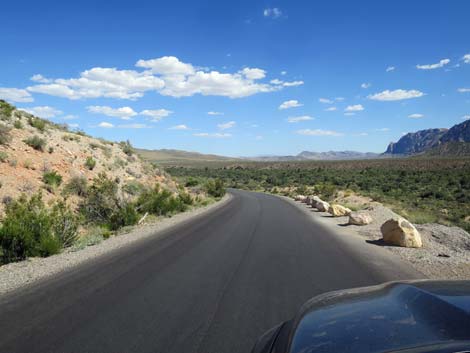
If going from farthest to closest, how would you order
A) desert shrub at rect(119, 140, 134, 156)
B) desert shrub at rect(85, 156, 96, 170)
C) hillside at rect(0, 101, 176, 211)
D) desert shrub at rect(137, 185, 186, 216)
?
desert shrub at rect(119, 140, 134, 156) < desert shrub at rect(85, 156, 96, 170) < desert shrub at rect(137, 185, 186, 216) < hillside at rect(0, 101, 176, 211)

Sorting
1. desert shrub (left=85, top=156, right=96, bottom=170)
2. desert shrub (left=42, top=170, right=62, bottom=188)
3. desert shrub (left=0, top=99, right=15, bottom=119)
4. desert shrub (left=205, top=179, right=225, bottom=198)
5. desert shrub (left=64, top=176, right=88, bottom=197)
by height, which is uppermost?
desert shrub (left=0, top=99, right=15, bottom=119)

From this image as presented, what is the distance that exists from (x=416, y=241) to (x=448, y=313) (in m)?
10.3

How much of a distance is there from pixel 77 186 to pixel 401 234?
17.1 metres

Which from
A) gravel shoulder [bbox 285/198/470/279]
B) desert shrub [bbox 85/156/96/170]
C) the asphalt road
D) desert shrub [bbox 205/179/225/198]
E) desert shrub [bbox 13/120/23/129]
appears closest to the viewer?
the asphalt road

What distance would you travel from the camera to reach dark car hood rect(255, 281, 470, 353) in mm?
2295

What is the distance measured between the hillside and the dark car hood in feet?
55.3

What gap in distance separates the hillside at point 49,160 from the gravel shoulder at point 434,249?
14.8 meters

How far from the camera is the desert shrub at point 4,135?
2058 cm

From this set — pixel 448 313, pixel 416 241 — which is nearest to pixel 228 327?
pixel 448 313

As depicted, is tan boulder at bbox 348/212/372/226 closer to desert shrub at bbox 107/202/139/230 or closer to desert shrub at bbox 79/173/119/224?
desert shrub at bbox 107/202/139/230

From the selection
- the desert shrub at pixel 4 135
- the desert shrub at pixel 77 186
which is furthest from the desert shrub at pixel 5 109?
the desert shrub at pixel 77 186

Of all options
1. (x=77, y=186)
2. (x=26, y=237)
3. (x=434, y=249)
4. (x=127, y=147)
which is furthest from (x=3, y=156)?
(x=434, y=249)

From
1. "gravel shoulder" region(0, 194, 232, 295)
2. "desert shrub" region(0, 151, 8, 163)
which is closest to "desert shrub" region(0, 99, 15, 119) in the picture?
"desert shrub" region(0, 151, 8, 163)

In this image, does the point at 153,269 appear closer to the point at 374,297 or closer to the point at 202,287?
the point at 202,287
